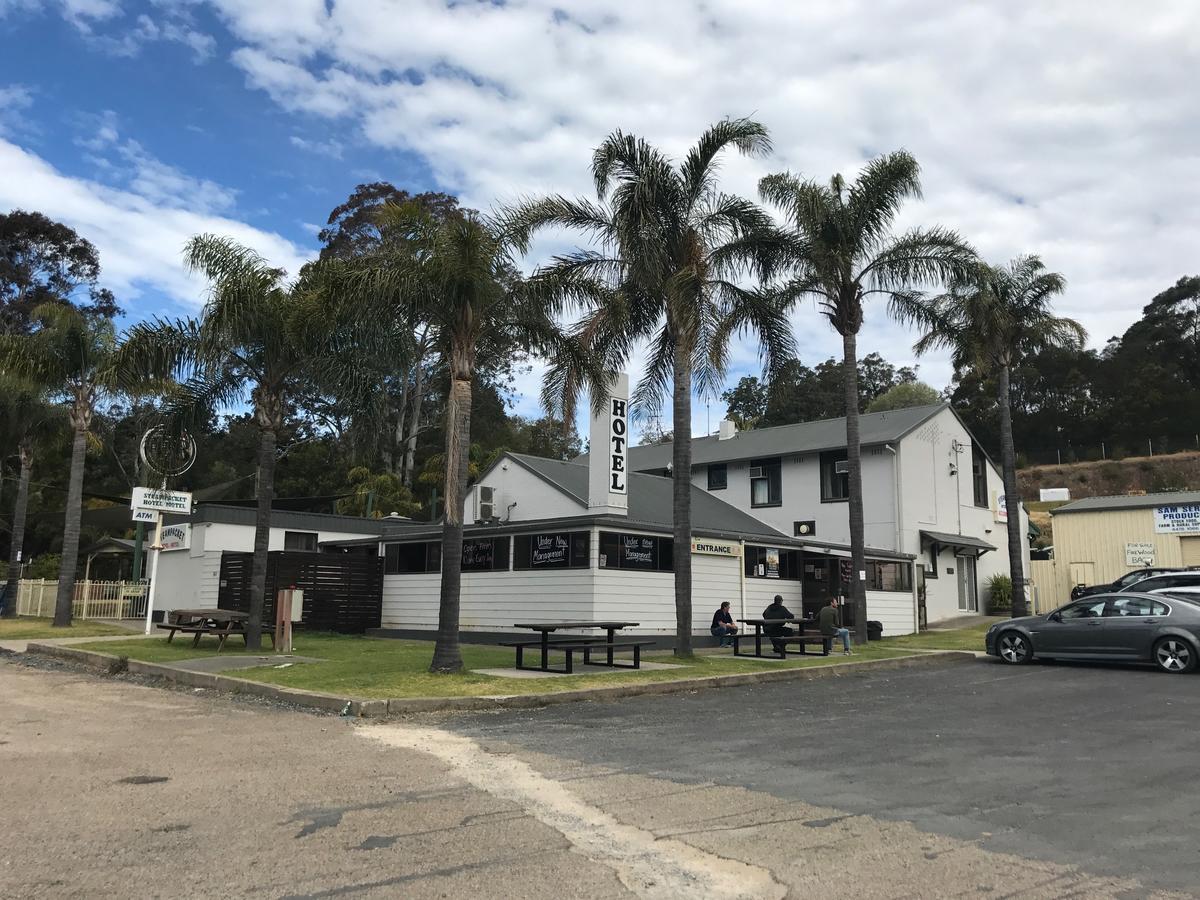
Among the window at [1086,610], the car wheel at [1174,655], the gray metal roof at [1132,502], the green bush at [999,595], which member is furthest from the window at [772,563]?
the gray metal roof at [1132,502]

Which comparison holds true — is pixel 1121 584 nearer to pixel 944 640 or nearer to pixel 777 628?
pixel 944 640

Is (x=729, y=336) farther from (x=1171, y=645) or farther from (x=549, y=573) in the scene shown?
(x=1171, y=645)

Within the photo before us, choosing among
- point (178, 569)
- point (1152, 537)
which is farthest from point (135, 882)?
point (1152, 537)

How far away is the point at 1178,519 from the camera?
31312 mm

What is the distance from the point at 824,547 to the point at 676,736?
55.5ft

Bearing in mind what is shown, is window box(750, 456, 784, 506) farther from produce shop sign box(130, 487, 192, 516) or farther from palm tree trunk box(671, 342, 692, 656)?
produce shop sign box(130, 487, 192, 516)

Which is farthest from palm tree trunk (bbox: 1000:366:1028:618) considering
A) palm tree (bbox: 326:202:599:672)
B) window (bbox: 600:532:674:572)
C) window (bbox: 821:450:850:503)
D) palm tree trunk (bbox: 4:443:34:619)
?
palm tree trunk (bbox: 4:443:34:619)

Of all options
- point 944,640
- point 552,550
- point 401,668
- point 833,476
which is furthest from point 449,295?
point 833,476

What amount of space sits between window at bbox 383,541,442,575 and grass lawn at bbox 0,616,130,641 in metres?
6.67

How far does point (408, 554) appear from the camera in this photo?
25250mm

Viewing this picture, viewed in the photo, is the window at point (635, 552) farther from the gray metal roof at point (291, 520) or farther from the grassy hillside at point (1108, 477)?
the grassy hillside at point (1108, 477)

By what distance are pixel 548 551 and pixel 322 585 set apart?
711cm

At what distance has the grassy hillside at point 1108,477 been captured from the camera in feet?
216

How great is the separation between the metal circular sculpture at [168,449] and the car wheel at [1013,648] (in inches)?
683
